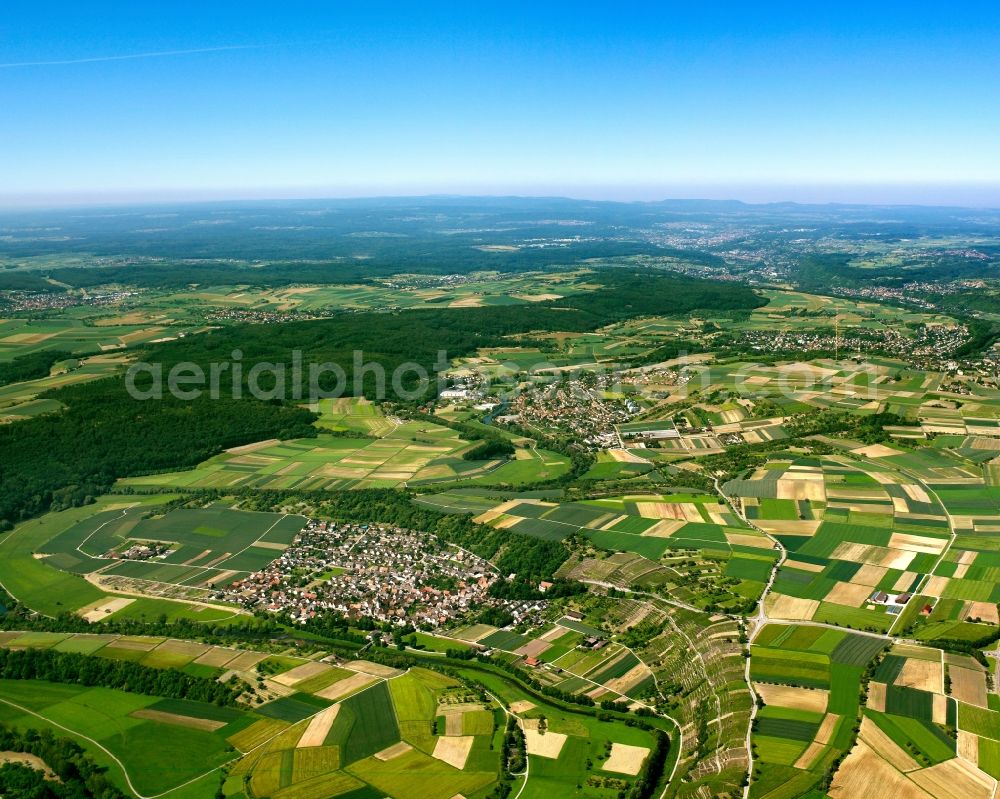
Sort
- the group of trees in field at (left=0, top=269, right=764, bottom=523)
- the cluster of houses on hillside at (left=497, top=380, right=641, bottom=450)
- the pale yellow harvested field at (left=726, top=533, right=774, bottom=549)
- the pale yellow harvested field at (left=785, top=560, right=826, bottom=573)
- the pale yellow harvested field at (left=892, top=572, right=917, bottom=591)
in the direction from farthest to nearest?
the cluster of houses on hillside at (left=497, top=380, right=641, bottom=450) < the group of trees in field at (left=0, top=269, right=764, bottom=523) < the pale yellow harvested field at (left=726, top=533, right=774, bottom=549) < the pale yellow harvested field at (left=785, top=560, right=826, bottom=573) < the pale yellow harvested field at (left=892, top=572, right=917, bottom=591)

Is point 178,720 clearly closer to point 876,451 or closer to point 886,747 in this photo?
point 886,747

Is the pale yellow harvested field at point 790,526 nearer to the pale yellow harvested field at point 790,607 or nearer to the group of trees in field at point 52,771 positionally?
the pale yellow harvested field at point 790,607

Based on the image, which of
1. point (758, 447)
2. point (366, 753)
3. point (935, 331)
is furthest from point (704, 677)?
point (935, 331)

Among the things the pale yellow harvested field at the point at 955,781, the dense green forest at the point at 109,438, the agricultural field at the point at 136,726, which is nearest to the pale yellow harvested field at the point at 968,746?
the pale yellow harvested field at the point at 955,781

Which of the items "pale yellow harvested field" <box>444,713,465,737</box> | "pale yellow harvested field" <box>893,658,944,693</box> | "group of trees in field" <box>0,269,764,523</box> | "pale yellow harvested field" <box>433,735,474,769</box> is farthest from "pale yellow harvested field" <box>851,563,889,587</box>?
"group of trees in field" <box>0,269,764,523</box>

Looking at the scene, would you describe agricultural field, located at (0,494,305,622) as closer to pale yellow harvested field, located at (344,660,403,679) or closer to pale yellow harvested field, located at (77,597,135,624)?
pale yellow harvested field, located at (77,597,135,624)

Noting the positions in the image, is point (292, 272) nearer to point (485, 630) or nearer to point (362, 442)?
point (362, 442)
